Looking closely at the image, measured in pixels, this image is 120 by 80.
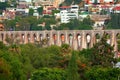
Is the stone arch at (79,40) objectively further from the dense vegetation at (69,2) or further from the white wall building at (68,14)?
the dense vegetation at (69,2)

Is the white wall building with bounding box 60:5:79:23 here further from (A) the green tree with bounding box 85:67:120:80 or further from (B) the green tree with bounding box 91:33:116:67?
(A) the green tree with bounding box 85:67:120:80

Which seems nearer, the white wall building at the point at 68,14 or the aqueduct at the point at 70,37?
the aqueduct at the point at 70,37

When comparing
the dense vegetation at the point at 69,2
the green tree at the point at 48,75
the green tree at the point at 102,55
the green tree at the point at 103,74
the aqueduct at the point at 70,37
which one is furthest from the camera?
the dense vegetation at the point at 69,2

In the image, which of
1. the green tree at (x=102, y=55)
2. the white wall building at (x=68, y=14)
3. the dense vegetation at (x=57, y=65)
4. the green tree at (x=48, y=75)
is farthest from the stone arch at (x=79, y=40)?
the green tree at (x=48, y=75)

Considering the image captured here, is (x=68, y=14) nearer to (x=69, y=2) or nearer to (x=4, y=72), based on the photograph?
(x=69, y=2)

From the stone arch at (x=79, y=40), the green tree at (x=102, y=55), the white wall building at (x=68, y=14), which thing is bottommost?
the white wall building at (x=68, y=14)

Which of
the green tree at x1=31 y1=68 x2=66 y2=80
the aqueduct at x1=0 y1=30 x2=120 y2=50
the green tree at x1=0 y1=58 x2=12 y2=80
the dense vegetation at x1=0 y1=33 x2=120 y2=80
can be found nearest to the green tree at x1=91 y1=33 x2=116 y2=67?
the dense vegetation at x1=0 y1=33 x2=120 y2=80

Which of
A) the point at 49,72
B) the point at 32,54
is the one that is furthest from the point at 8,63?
the point at 32,54
